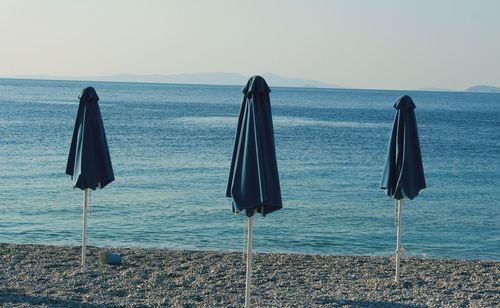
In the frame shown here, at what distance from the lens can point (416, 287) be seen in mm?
11641

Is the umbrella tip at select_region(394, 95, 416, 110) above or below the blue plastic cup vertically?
above

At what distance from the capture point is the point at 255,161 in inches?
337

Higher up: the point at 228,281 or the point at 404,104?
the point at 404,104

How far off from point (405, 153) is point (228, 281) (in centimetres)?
350

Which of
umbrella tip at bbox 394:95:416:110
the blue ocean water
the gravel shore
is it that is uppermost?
umbrella tip at bbox 394:95:416:110

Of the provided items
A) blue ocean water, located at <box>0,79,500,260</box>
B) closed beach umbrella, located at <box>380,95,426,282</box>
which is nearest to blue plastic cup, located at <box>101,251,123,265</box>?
closed beach umbrella, located at <box>380,95,426,282</box>

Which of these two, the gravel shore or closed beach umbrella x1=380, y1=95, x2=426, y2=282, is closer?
the gravel shore

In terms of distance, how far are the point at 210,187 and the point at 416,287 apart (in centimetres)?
1749

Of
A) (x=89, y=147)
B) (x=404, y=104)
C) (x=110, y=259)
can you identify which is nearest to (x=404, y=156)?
(x=404, y=104)

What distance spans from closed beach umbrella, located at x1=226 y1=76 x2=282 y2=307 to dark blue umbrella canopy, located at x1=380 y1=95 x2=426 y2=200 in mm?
3329

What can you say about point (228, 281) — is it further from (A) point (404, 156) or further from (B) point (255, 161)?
(B) point (255, 161)

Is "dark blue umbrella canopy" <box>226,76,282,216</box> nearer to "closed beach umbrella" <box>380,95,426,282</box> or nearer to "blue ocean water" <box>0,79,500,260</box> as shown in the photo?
"closed beach umbrella" <box>380,95,426,282</box>

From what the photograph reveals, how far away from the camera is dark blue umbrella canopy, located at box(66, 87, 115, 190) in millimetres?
11359

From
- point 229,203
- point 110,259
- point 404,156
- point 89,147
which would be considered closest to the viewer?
point 404,156
